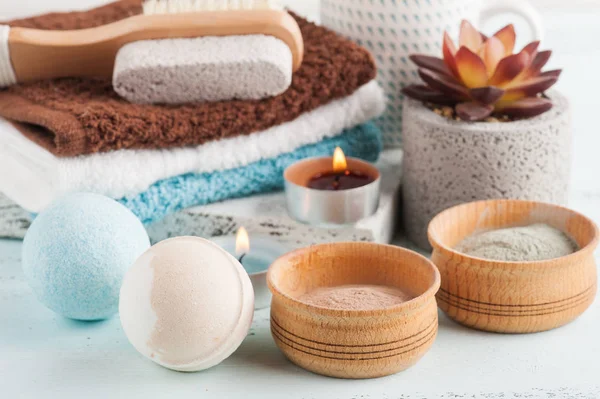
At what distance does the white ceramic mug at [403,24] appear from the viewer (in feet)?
2.45

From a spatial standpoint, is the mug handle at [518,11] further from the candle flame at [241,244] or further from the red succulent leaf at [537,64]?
the candle flame at [241,244]

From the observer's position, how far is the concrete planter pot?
2.09 ft

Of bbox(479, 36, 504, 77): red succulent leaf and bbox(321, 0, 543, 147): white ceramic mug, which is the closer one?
bbox(479, 36, 504, 77): red succulent leaf

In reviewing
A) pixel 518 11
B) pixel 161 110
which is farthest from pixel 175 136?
pixel 518 11

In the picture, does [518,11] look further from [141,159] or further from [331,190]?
[141,159]

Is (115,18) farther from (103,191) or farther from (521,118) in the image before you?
(521,118)

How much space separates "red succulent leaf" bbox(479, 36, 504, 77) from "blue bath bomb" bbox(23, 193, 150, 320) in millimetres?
287

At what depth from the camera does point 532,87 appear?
0.64 meters

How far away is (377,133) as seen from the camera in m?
0.78

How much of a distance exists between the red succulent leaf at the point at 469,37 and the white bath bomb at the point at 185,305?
0.27 meters

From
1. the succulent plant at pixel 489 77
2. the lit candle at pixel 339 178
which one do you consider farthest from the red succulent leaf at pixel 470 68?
the lit candle at pixel 339 178

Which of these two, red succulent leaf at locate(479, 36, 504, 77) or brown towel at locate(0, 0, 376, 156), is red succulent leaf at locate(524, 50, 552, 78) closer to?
red succulent leaf at locate(479, 36, 504, 77)

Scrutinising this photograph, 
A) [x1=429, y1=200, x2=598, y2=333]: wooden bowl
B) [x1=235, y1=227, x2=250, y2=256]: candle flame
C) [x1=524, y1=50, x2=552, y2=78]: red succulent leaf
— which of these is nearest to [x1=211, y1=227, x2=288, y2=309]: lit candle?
[x1=235, y1=227, x2=250, y2=256]: candle flame

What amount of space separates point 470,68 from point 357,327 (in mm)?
243
